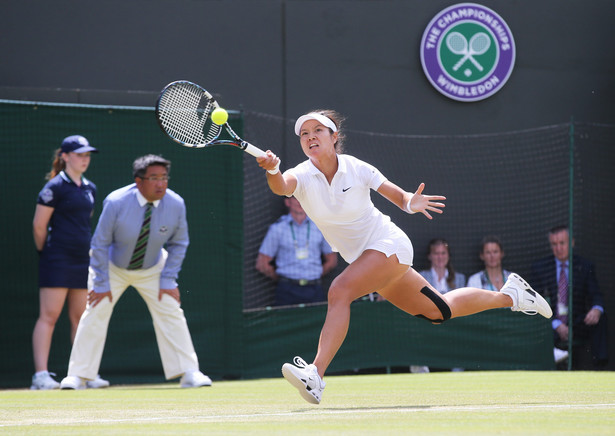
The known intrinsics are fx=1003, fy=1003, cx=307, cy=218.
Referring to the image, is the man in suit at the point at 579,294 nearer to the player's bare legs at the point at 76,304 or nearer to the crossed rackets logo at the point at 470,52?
the crossed rackets logo at the point at 470,52

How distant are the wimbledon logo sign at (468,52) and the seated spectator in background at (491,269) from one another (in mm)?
1845

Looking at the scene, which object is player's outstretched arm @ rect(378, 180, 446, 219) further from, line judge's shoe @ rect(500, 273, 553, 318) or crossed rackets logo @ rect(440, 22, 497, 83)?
crossed rackets logo @ rect(440, 22, 497, 83)

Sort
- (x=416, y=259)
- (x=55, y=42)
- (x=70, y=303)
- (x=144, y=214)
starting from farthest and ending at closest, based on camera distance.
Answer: (x=416, y=259) → (x=55, y=42) → (x=70, y=303) → (x=144, y=214)

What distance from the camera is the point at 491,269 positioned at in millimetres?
10945

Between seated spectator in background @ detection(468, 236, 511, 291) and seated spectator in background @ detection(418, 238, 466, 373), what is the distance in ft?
0.56

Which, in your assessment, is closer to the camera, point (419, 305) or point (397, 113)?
point (419, 305)

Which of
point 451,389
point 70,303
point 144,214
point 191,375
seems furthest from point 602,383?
point 70,303

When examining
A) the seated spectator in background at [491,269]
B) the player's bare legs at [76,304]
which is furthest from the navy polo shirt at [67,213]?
the seated spectator in background at [491,269]

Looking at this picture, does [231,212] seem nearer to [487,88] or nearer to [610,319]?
[487,88]

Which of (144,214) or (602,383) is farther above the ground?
(144,214)

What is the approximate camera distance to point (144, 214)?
8.30 meters

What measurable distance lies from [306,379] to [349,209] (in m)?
1.19

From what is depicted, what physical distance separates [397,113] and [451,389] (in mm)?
4713

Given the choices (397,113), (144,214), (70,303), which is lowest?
(70,303)
